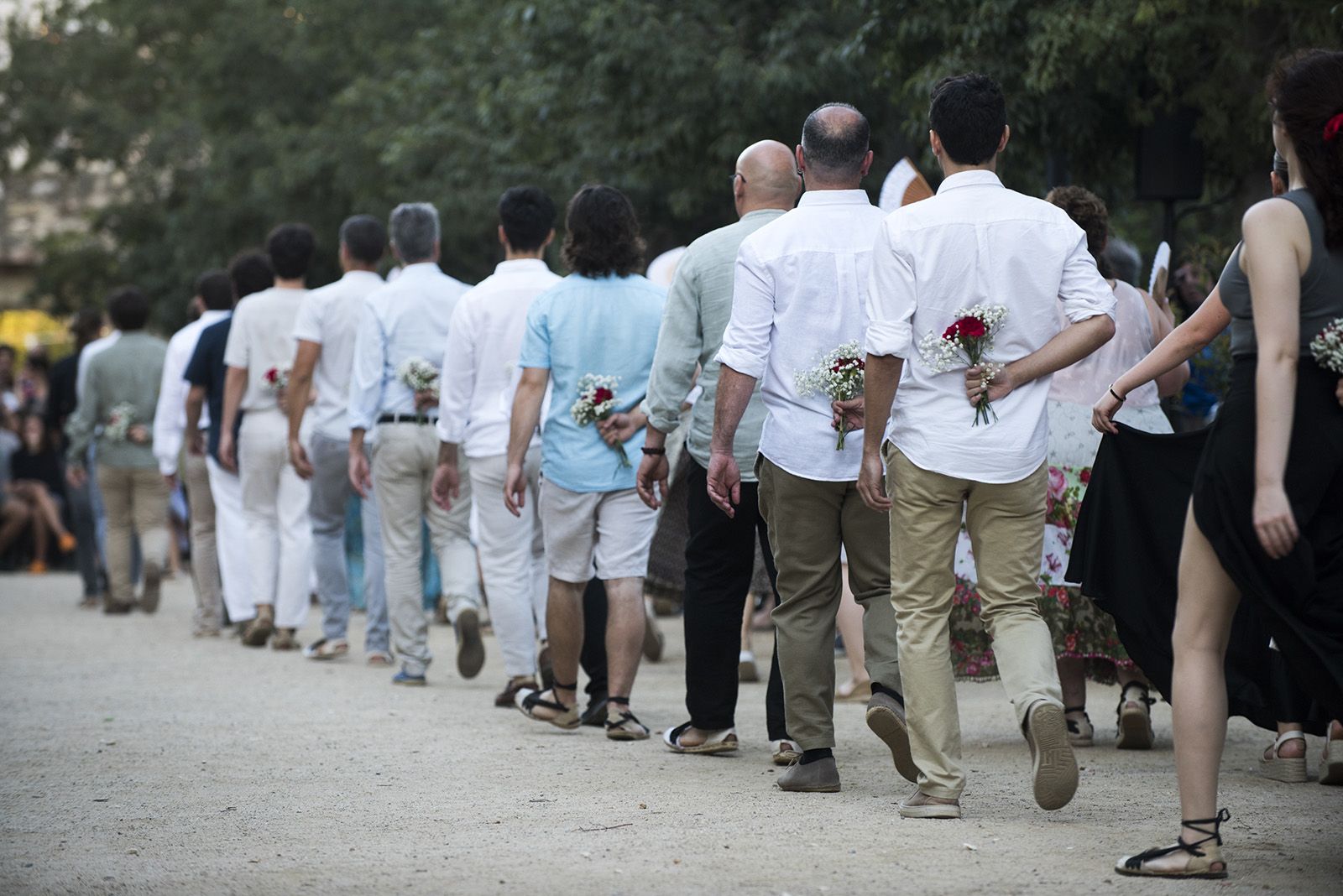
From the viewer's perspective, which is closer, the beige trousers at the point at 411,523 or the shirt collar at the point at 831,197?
the shirt collar at the point at 831,197

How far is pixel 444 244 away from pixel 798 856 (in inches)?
680

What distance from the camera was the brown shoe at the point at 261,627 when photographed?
38.1 feet

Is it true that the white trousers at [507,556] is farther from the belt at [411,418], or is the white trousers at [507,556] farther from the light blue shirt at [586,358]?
the belt at [411,418]

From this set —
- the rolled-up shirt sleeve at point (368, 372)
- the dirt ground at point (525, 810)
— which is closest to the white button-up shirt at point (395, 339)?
the rolled-up shirt sleeve at point (368, 372)

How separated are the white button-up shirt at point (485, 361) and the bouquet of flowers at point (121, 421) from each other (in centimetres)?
610

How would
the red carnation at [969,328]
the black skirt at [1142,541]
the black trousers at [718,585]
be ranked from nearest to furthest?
the red carnation at [969,328] → the black skirt at [1142,541] → the black trousers at [718,585]

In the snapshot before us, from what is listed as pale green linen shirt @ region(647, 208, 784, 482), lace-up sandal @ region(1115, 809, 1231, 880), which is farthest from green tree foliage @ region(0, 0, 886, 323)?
lace-up sandal @ region(1115, 809, 1231, 880)

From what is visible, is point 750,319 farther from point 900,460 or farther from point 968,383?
point 968,383

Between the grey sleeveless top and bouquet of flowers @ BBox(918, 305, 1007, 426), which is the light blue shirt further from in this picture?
the grey sleeveless top

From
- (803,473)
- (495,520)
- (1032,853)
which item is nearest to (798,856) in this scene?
(1032,853)

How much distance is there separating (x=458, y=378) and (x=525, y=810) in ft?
9.79

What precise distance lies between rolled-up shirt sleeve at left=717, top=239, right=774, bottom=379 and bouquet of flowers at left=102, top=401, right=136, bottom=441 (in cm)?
872

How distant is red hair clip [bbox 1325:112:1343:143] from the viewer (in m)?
4.42

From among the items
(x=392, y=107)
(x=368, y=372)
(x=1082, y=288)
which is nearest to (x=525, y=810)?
(x=1082, y=288)
